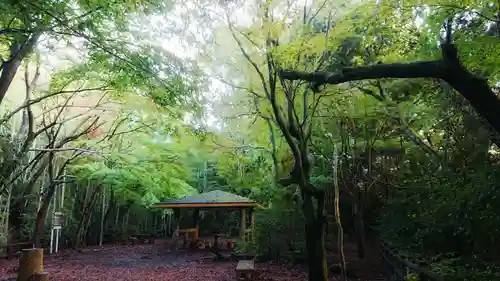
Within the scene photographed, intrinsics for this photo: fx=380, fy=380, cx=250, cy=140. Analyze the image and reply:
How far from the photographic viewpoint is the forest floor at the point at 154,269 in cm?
940

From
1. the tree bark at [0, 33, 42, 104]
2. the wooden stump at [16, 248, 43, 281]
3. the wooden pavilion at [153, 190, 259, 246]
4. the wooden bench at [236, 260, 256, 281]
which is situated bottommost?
the wooden bench at [236, 260, 256, 281]

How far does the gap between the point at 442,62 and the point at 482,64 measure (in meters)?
3.13

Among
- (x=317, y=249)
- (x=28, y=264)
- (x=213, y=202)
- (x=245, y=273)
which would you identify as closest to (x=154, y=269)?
(x=245, y=273)

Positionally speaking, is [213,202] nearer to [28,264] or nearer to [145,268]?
[145,268]

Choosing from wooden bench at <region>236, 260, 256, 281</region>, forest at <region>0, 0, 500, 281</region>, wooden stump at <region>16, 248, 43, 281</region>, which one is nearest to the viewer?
forest at <region>0, 0, 500, 281</region>

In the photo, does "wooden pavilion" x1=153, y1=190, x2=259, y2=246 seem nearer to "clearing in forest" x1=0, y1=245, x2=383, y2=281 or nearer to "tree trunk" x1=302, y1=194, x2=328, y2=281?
"clearing in forest" x1=0, y1=245, x2=383, y2=281

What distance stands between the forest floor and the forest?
99cm

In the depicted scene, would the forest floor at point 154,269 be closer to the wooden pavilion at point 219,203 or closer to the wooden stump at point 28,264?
the wooden stump at point 28,264

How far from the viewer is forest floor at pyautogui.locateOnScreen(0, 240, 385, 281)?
370 inches

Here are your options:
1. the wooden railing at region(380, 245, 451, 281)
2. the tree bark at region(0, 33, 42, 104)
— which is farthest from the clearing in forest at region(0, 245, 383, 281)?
the tree bark at region(0, 33, 42, 104)

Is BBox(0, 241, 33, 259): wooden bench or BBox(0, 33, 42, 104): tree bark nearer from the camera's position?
BBox(0, 33, 42, 104): tree bark

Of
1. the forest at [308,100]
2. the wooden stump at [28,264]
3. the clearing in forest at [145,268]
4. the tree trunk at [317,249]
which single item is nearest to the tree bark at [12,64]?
the forest at [308,100]

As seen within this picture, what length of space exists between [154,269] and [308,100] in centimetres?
673

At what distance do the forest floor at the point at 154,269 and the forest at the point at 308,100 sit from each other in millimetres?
986
